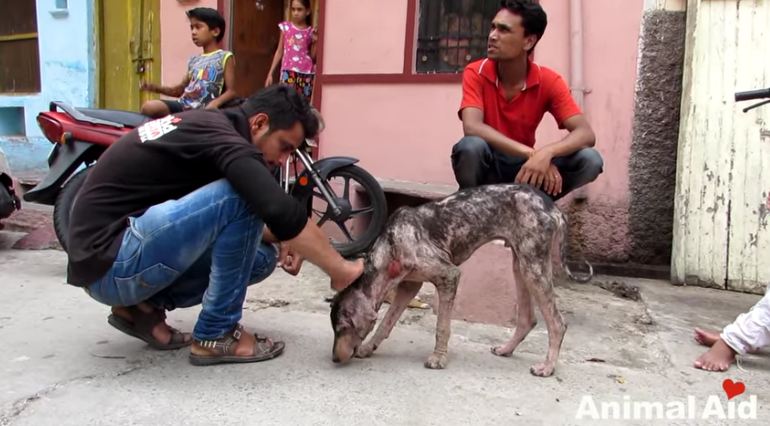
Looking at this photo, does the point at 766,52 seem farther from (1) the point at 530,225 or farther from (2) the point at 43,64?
(2) the point at 43,64

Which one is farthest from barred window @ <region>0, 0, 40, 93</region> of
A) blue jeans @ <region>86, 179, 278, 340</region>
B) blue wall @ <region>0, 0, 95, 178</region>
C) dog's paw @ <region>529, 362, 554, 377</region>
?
dog's paw @ <region>529, 362, 554, 377</region>

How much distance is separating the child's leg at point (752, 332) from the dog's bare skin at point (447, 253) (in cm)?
81

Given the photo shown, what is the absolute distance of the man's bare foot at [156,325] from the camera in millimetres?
2646

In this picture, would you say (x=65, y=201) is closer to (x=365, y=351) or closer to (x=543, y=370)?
(x=365, y=351)

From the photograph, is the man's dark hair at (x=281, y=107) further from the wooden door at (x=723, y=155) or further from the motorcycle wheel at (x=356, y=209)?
the wooden door at (x=723, y=155)

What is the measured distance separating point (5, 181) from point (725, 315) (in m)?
5.09

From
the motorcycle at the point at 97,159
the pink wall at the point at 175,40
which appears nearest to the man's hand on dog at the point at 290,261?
the motorcycle at the point at 97,159

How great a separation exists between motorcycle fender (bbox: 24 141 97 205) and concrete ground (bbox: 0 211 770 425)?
63cm

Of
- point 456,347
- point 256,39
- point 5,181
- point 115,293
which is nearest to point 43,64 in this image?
point 256,39

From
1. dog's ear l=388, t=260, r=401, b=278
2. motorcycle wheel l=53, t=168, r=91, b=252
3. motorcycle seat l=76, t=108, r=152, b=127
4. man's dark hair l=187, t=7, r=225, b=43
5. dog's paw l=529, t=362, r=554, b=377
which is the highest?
man's dark hair l=187, t=7, r=225, b=43

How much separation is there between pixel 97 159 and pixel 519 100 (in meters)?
2.51

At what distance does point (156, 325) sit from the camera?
2.68m

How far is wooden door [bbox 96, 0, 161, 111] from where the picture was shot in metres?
6.82

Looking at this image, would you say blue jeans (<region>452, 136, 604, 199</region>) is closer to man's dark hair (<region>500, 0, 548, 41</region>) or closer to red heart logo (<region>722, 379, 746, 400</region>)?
man's dark hair (<region>500, 0, 548, 41</region>)
